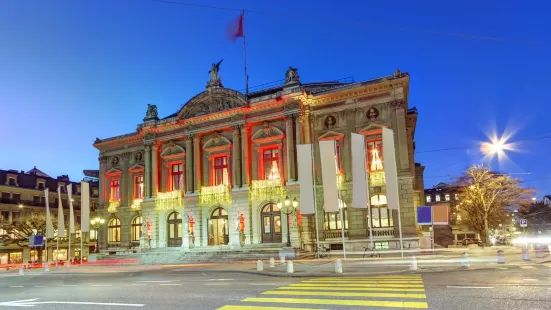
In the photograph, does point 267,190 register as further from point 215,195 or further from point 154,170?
point 154,170

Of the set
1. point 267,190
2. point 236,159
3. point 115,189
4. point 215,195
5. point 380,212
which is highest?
point 236,159

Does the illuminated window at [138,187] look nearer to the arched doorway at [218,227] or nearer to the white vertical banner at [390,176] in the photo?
the arched doorway at [218,227]

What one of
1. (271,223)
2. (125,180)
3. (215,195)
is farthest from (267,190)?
(125,180)

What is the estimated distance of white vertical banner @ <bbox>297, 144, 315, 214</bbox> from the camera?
29453 millimetres

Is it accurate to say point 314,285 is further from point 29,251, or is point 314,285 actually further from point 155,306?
point 29,251

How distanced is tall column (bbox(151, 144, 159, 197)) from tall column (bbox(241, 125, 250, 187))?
36.1 feet

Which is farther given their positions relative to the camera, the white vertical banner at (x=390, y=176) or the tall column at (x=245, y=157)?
the tall column at (x=245, y=157)

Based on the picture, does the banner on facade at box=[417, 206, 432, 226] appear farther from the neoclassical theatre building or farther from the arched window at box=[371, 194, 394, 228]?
the arched window at box=[371, 194, 394, 228]

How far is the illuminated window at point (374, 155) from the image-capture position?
40031 millimetres

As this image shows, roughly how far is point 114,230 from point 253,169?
2108 centimetres

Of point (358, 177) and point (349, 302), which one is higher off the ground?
point (358, 177)

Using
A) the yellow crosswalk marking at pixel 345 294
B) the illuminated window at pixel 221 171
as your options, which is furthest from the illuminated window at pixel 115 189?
the yellow crosswalk marking at pixel 345 294

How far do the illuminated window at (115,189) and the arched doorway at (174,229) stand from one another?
31.6ft

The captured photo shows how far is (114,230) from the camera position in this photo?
179 ft
